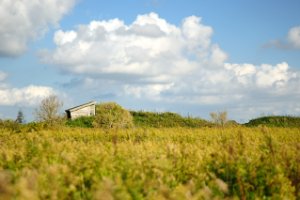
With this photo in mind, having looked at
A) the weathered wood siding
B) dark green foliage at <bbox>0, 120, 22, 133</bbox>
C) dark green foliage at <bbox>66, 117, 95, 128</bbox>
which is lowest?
dark green foliage at <bbox>0, 120, 22, 133</bbox>

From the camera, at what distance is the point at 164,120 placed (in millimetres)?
37656

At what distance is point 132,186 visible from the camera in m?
5.21

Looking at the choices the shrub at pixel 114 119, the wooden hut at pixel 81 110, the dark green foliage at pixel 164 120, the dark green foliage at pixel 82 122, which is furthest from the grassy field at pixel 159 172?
the wooden hut at pixel 81 110

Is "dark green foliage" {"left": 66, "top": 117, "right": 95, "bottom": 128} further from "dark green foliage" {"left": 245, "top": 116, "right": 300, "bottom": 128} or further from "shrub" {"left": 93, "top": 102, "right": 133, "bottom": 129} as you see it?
"dark green foliage" {"left": 245, "top": 116, "right": 300, "bottom": 128}

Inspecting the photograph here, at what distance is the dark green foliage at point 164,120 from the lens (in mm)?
35981

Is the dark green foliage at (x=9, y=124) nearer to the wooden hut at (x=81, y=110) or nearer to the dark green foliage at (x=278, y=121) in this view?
the wooden hut at (x=81, y=110)

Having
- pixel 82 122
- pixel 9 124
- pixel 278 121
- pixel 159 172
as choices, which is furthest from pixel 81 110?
pixel 159 172

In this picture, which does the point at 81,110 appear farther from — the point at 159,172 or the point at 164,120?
the point at 159,172

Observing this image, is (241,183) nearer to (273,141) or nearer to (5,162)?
(273,141)

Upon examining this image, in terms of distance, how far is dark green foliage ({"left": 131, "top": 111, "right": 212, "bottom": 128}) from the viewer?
118 feet

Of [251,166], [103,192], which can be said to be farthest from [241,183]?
[103,192]

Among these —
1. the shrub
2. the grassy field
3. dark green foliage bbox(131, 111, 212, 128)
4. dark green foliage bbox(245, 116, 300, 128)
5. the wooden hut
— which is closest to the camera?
the grassy field

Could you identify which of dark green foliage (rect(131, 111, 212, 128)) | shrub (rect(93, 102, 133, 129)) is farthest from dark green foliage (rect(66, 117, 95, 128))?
dark green foliage (rect(131, 111, 212, 128))

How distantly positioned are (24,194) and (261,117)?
3345 centimetres
